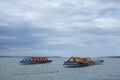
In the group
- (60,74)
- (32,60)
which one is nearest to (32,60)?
(32,60)

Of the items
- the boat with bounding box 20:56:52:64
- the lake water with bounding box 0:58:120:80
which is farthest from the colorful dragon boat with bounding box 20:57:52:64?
the lake water with bounding box 0:58:120:80

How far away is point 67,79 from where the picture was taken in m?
34.3

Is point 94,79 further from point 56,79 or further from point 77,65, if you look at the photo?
point 77,65

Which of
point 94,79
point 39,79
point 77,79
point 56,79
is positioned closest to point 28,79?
point 39,79

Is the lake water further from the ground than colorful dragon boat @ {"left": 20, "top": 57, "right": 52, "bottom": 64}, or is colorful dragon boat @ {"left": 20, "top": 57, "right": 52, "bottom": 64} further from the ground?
colorful dragon boat @ {"left": 20, "top": 57, "right": 52, "bottom": 64}

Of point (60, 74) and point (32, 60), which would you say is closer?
point (60, 74)

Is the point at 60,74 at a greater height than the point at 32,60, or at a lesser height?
lesser

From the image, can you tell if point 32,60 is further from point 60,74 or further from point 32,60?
point 60,74

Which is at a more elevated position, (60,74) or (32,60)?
(32,60)

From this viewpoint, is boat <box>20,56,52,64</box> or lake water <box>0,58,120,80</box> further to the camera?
boat <box>20,56,52,64</box>

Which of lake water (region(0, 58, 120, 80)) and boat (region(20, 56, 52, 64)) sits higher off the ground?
boat (region(20, 56, 52, 64))

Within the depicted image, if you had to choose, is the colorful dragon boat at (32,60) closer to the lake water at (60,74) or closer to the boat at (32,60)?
the boat at (32,60)

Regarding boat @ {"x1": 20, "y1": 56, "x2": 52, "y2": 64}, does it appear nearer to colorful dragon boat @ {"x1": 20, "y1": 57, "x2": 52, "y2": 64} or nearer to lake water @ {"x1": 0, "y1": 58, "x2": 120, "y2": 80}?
colorful dragon boat @ {"x1": 20, "y1": 57, "x2": 52, "y2": 64}

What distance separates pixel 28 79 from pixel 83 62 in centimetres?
3595
